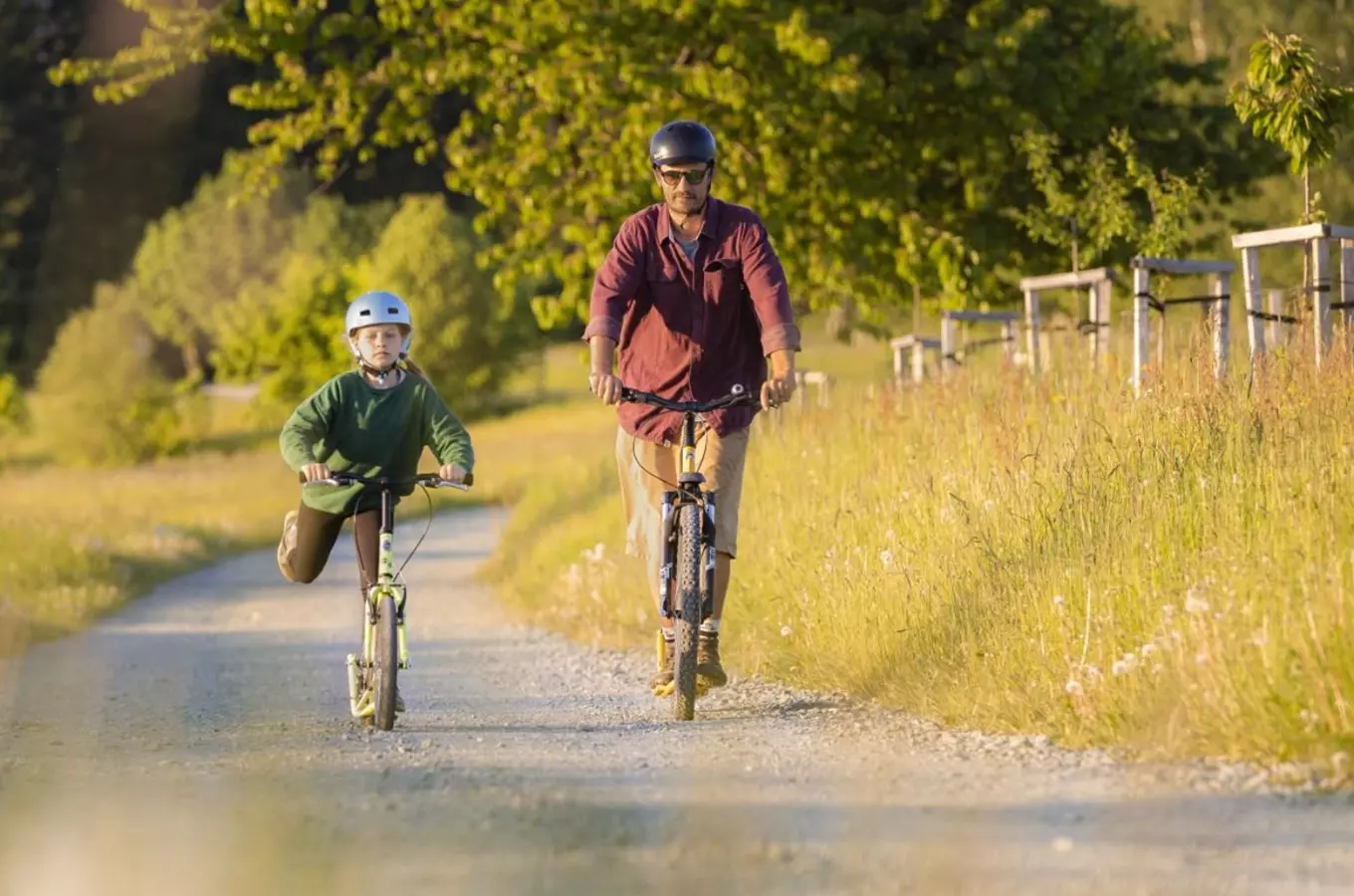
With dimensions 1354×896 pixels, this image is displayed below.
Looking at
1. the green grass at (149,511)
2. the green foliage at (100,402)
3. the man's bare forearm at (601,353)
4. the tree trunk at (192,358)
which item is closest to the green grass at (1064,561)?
the man's bare forearm at (601,353)

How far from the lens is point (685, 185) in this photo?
8.47 m

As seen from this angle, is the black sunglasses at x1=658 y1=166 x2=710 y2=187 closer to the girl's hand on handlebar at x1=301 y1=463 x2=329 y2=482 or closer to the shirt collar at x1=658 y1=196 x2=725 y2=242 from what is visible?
the shirt collar at x1=658 y1=196 x2=725 y2=242

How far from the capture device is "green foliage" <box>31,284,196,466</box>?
52594 millimetres

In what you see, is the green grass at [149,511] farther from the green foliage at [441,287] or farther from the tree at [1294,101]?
the tree at [1294,101]

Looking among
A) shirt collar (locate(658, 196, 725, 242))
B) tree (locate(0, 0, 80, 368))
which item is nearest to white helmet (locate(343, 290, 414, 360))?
shirt collar (locate(658, 196, 725, 242))

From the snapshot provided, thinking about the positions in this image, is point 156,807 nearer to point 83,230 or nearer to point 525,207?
point 525,207

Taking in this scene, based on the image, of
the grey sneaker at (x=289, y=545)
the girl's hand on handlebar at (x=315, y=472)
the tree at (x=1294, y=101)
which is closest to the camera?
the girl's hand on handlebar at (x=315, y=472)

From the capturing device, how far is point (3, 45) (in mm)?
68688

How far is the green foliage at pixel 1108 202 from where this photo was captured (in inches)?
626

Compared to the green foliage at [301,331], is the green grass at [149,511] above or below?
below

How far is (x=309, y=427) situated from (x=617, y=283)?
52.7 inches

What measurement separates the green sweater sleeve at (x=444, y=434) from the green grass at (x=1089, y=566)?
1.86 meters

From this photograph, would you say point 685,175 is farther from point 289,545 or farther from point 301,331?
point 301,331

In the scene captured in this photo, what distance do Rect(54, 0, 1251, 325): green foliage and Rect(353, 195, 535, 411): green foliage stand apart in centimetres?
3680
